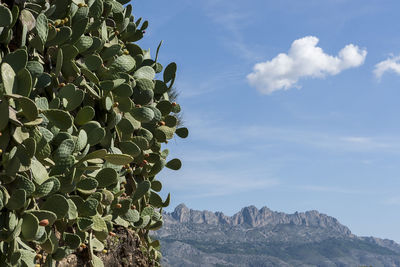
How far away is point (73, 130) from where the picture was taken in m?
3.42

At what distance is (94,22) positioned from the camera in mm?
3900

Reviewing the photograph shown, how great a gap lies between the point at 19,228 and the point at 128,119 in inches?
58.2

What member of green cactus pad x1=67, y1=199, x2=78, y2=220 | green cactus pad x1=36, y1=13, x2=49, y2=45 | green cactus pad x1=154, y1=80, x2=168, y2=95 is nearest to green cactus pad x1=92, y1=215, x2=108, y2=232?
green cactus pad x1=67, y1=199, x2=78, y2=220

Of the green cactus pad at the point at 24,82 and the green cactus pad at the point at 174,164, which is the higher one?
the green cactus pad at the point at 174,164

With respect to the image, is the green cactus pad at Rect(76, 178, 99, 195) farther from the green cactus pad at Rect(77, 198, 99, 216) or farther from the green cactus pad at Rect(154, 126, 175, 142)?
the green cactus pad at Rect(154, 126, 175, 142)

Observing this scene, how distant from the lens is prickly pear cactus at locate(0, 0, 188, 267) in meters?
2.88

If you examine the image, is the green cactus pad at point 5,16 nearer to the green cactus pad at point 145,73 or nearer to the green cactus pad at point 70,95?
the green cactus pad at point 70,95

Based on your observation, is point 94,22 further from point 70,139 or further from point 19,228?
point 19,228

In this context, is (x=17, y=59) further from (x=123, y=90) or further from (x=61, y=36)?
(x=123, y=90)

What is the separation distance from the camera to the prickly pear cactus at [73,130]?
2877 millimetres

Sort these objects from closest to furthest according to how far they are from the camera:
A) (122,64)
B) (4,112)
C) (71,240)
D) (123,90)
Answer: (4,112), (71,240), (123,90), (122,64)

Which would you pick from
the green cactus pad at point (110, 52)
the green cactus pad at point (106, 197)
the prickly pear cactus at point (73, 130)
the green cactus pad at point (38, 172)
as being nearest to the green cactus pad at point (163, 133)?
the prickly pear cactus at point (73, 130)

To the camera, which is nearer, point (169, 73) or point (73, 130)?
point (73, 130)

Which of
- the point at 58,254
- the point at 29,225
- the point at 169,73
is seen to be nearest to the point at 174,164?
the point at 169,73
